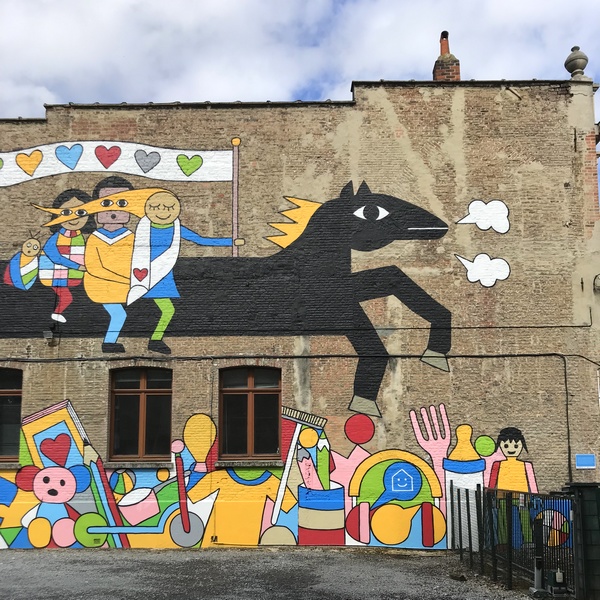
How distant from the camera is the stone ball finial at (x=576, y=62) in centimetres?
1351

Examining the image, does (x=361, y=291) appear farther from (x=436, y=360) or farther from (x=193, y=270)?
(x=193, y=270)

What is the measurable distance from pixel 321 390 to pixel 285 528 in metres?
2.43

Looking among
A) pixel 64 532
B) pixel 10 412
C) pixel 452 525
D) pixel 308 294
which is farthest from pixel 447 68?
pixel 64 532

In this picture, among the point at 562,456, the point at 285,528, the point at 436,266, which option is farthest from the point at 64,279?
the point at 562,456

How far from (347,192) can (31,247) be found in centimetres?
586

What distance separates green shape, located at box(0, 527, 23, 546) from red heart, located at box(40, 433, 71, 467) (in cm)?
131

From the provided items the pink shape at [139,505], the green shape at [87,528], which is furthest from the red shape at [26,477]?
the pink shape at [139,505]

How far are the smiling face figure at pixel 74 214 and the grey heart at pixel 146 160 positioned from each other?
4.29 ft

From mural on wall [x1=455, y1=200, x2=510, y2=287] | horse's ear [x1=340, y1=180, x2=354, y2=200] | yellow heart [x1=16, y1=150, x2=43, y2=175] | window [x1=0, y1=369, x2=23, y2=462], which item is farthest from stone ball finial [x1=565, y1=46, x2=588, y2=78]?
window [x1=0, y1=369, x2=23, y2=462]

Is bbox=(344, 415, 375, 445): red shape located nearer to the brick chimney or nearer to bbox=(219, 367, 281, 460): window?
bbox=(219, 367, 281, 460): window

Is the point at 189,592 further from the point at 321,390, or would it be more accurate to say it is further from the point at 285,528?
the point at 321,390

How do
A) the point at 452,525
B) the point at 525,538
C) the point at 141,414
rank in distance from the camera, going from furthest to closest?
the point at 141,414, the point at 452,525, the point at 525,538

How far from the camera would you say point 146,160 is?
43.5 ft

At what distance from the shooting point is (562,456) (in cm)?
1241
